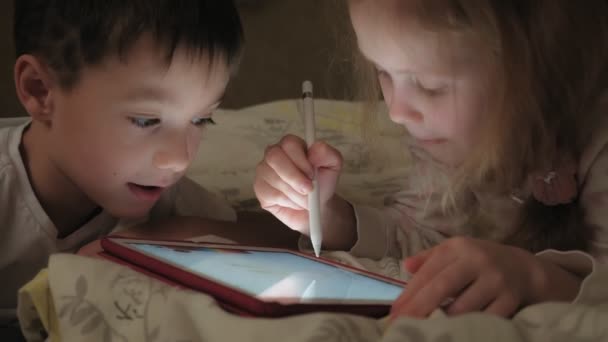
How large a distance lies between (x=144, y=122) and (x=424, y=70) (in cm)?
32

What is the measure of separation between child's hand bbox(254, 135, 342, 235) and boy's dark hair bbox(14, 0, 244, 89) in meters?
0.13

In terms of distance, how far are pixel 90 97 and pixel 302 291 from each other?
39cm

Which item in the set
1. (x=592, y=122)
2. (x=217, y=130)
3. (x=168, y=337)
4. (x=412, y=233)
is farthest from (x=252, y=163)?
(x=168, y=337)

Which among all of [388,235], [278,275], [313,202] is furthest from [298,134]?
[278,275]

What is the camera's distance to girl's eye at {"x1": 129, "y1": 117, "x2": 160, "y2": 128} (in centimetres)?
74

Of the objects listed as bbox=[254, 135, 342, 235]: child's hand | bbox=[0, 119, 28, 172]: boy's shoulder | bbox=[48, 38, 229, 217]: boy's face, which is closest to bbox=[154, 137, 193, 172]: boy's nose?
bbox=[48, 38, 229, 217]: boy's face

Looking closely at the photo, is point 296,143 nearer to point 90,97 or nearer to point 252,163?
point 90,97

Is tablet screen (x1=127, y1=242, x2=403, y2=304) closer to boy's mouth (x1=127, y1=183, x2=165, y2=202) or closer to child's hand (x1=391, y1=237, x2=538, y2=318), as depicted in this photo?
child's hand (x1=391, y1=237, x2=538, y2=318)

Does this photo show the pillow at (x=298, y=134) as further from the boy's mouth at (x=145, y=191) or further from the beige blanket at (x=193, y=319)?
the beige blanket at (x=193, y=319)

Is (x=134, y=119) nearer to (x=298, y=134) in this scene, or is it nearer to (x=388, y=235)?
(x=388, y=235)

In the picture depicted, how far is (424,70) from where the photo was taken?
70cm

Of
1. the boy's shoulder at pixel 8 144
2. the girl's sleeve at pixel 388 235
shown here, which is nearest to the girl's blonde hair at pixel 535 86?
the girl's sleeve at pixel 388 235

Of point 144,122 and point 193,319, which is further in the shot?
point 144,122

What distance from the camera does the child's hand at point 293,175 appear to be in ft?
2.45
